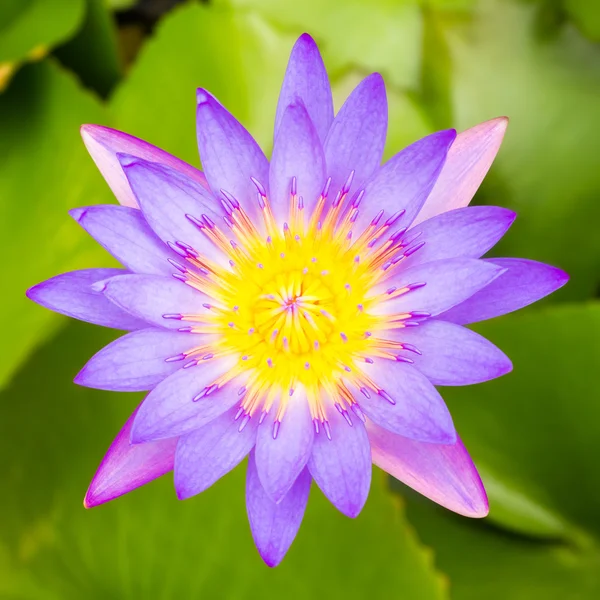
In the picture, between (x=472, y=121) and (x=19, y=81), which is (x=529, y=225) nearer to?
(x=472, y=121)

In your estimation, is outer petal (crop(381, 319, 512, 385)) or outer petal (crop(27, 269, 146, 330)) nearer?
outer petal (crop(381, 319, 512, 385))

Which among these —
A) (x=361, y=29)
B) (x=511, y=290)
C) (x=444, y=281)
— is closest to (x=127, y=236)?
(x=444, y=281)

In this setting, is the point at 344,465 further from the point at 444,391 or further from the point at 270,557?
the point at 444,391

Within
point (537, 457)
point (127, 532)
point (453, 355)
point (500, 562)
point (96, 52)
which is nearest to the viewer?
point (453, 355)

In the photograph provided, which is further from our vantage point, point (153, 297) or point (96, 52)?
point (96, 52)

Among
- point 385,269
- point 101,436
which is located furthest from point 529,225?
point 101,436

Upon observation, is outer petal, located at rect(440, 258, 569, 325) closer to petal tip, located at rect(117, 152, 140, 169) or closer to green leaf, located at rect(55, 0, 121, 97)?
petal tip, located at rect(117, 152, 140, 169)

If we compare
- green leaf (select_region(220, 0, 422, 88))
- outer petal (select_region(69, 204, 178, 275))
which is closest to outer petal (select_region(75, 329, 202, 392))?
outer petal (select_region(69, 204, 178, 275))
